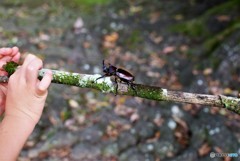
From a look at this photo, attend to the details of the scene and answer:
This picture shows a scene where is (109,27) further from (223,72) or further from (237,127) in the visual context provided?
(237,127)

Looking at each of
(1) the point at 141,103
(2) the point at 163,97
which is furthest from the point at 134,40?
(2) the point at 163,97

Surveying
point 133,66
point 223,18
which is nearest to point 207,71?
point 133,66

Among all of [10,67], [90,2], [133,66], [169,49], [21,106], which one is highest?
[90,2]

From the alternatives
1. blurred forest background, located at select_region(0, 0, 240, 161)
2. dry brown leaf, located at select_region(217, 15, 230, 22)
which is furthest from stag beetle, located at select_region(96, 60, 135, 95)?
dry brown leaf, located at select_region(217, 15, 230, 22)

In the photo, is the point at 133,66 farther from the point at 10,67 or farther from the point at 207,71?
the point at 10,67

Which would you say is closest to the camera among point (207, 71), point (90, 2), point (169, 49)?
point (207, 71)

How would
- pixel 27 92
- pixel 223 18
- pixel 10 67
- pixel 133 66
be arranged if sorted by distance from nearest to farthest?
pixel 27 92, pixel 10 67, pixel 133 66, pixel 223 18

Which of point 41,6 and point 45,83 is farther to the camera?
point 41,6
